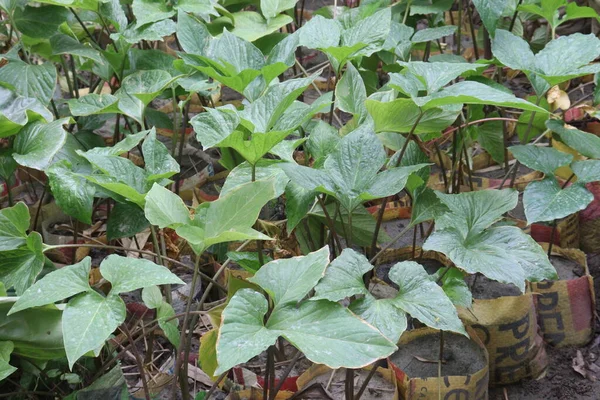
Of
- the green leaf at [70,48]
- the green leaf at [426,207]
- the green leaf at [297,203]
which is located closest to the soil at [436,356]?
the green leaf at [426,207]

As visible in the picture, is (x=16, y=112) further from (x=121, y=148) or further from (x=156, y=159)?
(x=156, y=159)

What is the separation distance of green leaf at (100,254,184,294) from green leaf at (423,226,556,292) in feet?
1.19

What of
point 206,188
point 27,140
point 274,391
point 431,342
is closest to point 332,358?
point 274,391

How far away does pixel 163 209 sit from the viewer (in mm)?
1013

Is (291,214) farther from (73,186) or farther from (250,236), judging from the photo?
(73,186)

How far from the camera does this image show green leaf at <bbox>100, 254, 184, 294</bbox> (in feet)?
3.12

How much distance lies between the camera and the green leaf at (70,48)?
1592 mm

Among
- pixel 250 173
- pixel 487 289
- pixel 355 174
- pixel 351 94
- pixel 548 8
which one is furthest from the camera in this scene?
pixel 548 8

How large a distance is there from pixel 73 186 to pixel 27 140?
0.56 ft

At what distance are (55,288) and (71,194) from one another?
0.31 m

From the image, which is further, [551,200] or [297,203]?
[551,200]

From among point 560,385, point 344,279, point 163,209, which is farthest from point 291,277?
point 560,385

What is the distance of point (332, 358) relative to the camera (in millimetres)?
851

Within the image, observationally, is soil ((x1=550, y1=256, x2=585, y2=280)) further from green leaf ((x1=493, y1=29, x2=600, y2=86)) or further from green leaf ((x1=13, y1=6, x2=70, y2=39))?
green leaf ((x1=13, y1=6, x2=70, y2=39))
